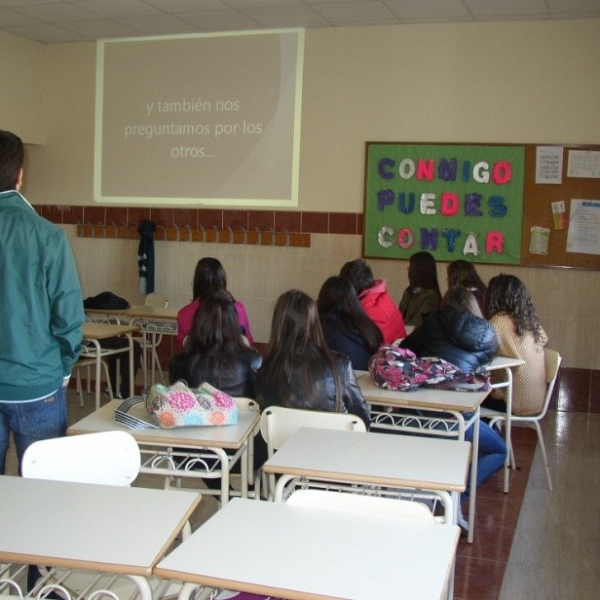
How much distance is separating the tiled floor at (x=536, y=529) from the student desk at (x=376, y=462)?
95 centimetres

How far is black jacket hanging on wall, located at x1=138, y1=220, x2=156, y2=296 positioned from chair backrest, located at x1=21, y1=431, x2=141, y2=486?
4.98 meters

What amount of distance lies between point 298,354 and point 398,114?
397cm

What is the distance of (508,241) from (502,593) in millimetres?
3675

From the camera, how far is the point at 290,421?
2.96 m

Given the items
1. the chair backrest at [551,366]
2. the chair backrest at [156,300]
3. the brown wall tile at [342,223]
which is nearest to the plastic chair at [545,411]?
the chair backrest at [551,366]

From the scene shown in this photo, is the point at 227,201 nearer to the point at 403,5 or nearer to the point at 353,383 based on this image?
the point at 403,5

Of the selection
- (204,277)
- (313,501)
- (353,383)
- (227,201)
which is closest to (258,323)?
(227,201)

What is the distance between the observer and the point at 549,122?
6250 millimetres

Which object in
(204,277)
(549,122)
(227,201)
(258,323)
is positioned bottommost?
(258,323)

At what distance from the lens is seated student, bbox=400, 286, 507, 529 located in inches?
152

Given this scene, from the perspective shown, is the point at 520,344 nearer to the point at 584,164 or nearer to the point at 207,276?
the point at 207,276

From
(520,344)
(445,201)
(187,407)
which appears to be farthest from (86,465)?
(445,201)

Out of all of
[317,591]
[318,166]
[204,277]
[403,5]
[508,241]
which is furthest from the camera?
[318,166]

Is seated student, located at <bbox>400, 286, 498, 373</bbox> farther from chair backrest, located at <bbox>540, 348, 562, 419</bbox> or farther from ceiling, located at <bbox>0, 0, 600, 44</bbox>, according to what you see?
ceiling, located at <bbox>0, 0, 600, 44</bbox>
